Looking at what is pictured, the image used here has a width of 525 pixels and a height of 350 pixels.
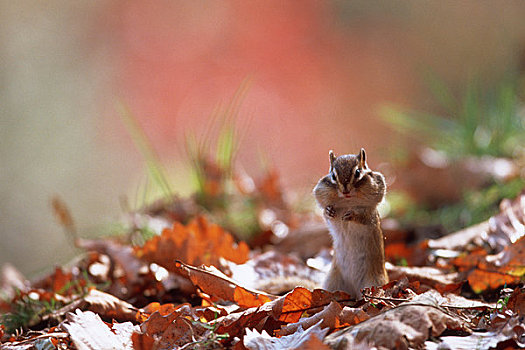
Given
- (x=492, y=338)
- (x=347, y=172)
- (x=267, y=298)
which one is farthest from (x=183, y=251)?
(x=492, y=338)

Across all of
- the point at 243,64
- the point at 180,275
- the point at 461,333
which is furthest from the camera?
the point at 243,64

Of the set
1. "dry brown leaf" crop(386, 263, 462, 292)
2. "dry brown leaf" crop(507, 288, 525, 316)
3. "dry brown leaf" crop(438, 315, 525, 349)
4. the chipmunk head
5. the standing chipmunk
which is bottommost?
Answer: "dry brown leaf" crop(386, 263, 462, 292)

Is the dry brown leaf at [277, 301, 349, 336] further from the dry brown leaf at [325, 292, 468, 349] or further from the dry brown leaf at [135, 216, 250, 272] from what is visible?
the dry brown leaf at [135, 216, 250, 272]

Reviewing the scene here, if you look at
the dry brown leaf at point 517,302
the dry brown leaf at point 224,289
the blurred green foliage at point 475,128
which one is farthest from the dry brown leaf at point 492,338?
the blurred green foliage at point 475,128

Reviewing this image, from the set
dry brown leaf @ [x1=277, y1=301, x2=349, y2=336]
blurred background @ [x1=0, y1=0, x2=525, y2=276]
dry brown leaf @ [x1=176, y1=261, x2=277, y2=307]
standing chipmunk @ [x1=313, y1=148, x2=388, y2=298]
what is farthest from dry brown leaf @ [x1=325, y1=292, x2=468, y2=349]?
blurred background @ [x1=0, y1=0, x2=525, y2=276]

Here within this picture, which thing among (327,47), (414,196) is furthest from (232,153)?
(327,47)

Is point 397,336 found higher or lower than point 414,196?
higher

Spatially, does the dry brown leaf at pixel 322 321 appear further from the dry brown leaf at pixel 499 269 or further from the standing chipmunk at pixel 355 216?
the dry brown leaf at pixel 499 269

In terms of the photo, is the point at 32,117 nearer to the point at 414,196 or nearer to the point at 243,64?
the point at 243,64
